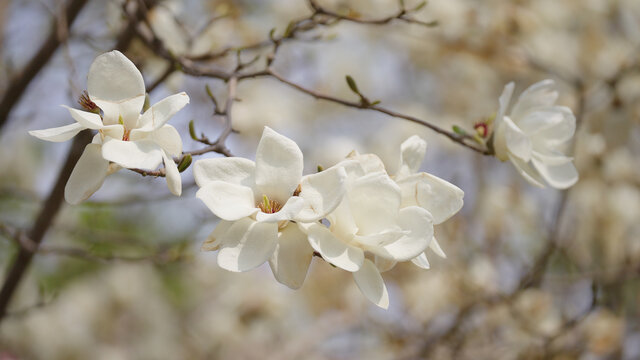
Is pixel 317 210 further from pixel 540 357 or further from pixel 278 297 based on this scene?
pixel 278 297

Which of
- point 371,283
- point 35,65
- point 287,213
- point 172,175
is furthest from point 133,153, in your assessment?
point 35,65

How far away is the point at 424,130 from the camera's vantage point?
271cm

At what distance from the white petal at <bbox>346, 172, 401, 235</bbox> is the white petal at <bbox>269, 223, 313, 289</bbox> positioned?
59 mm

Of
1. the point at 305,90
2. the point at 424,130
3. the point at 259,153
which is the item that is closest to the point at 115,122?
the point at 259,153

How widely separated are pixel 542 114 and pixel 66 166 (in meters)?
0.90

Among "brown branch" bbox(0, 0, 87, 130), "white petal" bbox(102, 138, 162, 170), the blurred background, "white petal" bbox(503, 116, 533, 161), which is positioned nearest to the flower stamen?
"white petal" bbox(102, 138, 162, 170)

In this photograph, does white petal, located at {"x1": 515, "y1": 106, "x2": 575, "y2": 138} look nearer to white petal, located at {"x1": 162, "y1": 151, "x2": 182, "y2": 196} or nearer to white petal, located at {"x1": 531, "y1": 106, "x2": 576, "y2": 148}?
white petal, located at {"x1": 531, "y1": 106, "x2": 576, "y2": 148}

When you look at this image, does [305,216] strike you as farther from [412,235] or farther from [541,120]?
[541,120]

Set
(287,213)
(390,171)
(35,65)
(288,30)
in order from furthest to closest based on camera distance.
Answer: (390,171) → (35,65) → (288,30) → (287,213)

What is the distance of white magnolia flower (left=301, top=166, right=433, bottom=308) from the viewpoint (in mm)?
539

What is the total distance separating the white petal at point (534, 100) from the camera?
0.77m

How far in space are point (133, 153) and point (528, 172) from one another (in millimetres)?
517

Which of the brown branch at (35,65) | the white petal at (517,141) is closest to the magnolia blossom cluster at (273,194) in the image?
the white petal at (517,141)

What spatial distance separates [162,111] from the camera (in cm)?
55
